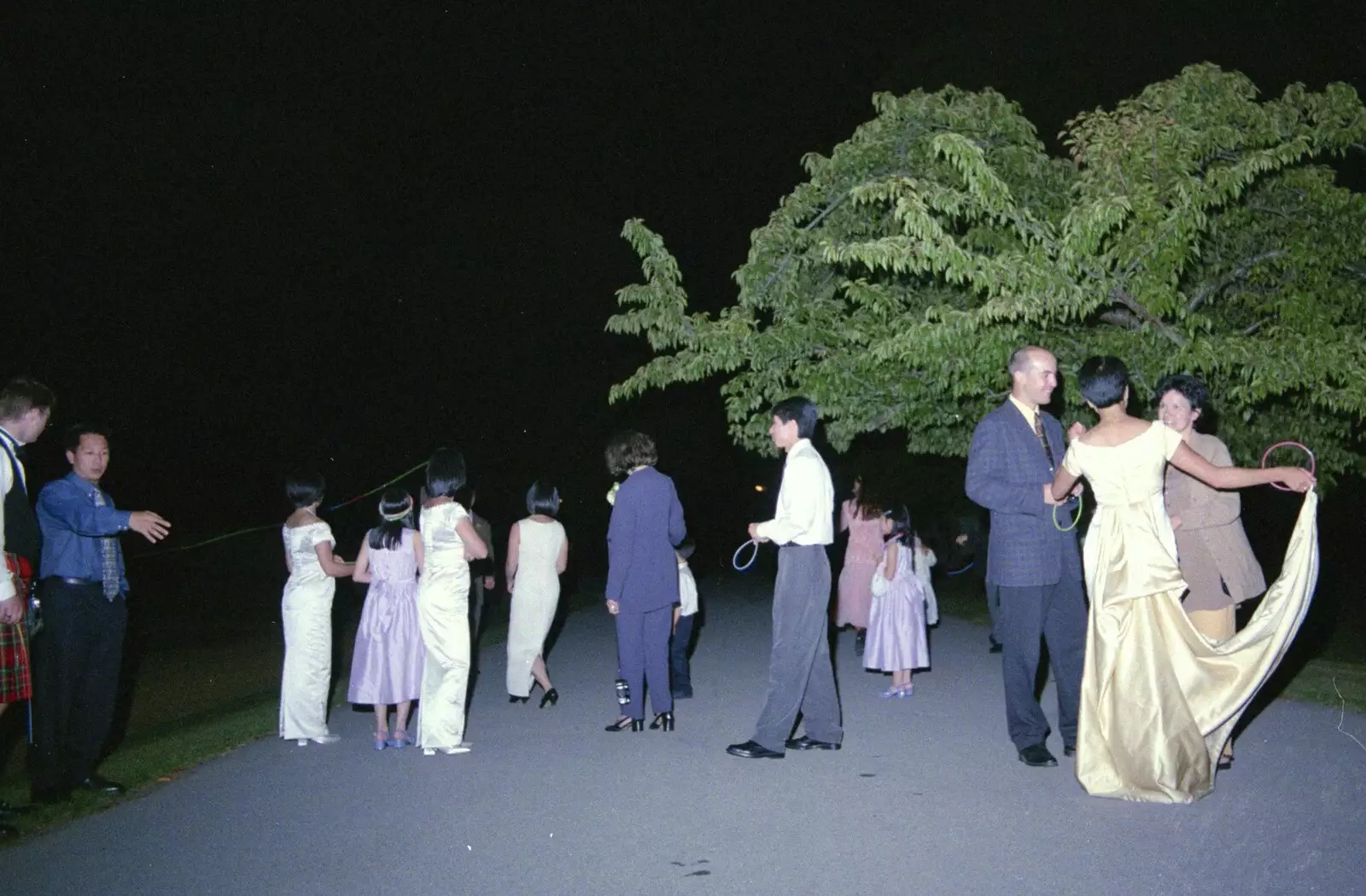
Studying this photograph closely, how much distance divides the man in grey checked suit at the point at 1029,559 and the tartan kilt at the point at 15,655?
5.00m

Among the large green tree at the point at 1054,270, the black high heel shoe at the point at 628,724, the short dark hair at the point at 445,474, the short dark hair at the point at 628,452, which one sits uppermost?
the large green tree at the point at 1054,270

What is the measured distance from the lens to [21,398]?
239 inches

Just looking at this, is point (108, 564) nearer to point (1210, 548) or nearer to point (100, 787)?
point (100, 787)

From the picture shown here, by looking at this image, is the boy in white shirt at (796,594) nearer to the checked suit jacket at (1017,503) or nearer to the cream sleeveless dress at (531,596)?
the checked suit jacket at (1017,503)

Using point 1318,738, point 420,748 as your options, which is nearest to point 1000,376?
point 1318,738

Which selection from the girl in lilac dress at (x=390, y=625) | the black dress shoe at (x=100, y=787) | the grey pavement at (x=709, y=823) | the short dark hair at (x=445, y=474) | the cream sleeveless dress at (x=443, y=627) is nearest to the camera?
the grey pavement at (x=709, y=823)

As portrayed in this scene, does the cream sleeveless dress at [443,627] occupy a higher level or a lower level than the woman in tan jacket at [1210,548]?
lower

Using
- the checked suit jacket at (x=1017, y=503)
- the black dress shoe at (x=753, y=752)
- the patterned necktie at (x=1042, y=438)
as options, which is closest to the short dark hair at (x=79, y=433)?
A: the black dress shoe at (x=753, y=752)

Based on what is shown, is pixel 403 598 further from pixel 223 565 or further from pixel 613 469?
pixel 223 565

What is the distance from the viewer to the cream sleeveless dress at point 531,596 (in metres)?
9.37

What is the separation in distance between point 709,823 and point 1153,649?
2.35 meters

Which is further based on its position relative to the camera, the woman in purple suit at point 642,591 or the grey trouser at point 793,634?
the woman in purple suit at point 642,591

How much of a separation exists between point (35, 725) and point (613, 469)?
3.84 m

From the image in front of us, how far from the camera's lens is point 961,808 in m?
5.86
